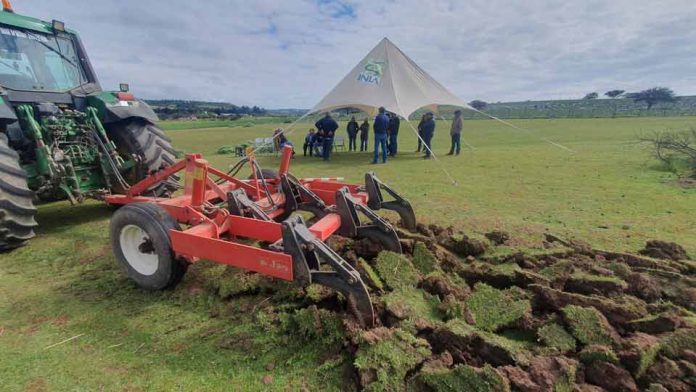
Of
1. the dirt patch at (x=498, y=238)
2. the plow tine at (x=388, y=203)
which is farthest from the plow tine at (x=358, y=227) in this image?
the dirt patch at (x=498, y=238)

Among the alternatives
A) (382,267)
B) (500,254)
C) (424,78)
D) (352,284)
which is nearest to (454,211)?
(500,254)

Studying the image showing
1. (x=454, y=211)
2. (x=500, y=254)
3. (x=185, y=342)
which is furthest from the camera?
(x=454, y=211)

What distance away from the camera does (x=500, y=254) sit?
3170mm

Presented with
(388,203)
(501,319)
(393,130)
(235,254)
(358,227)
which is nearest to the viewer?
(501,319)

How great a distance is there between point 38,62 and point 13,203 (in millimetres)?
2223

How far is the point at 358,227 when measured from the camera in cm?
325

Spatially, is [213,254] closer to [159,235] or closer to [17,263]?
[159,235]

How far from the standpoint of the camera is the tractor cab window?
4367mm

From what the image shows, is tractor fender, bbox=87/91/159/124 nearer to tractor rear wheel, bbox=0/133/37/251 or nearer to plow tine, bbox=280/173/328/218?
tractor rear wheel, bbox=0/133/37/251

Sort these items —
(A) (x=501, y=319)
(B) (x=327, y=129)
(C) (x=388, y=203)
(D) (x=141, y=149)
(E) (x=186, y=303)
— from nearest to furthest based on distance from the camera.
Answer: (A) (x=501, y=319) < (E) (x=186, y=303) < (C) (x=388, y=203) < (D) (x=141, y=149) < (B) (x=327, y=129)

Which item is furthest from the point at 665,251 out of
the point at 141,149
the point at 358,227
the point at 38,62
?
the point at 38,62

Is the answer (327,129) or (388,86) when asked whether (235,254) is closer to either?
(388,86)

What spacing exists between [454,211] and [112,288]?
4331 millimetres

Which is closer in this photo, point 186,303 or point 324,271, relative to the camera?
point 324,271
